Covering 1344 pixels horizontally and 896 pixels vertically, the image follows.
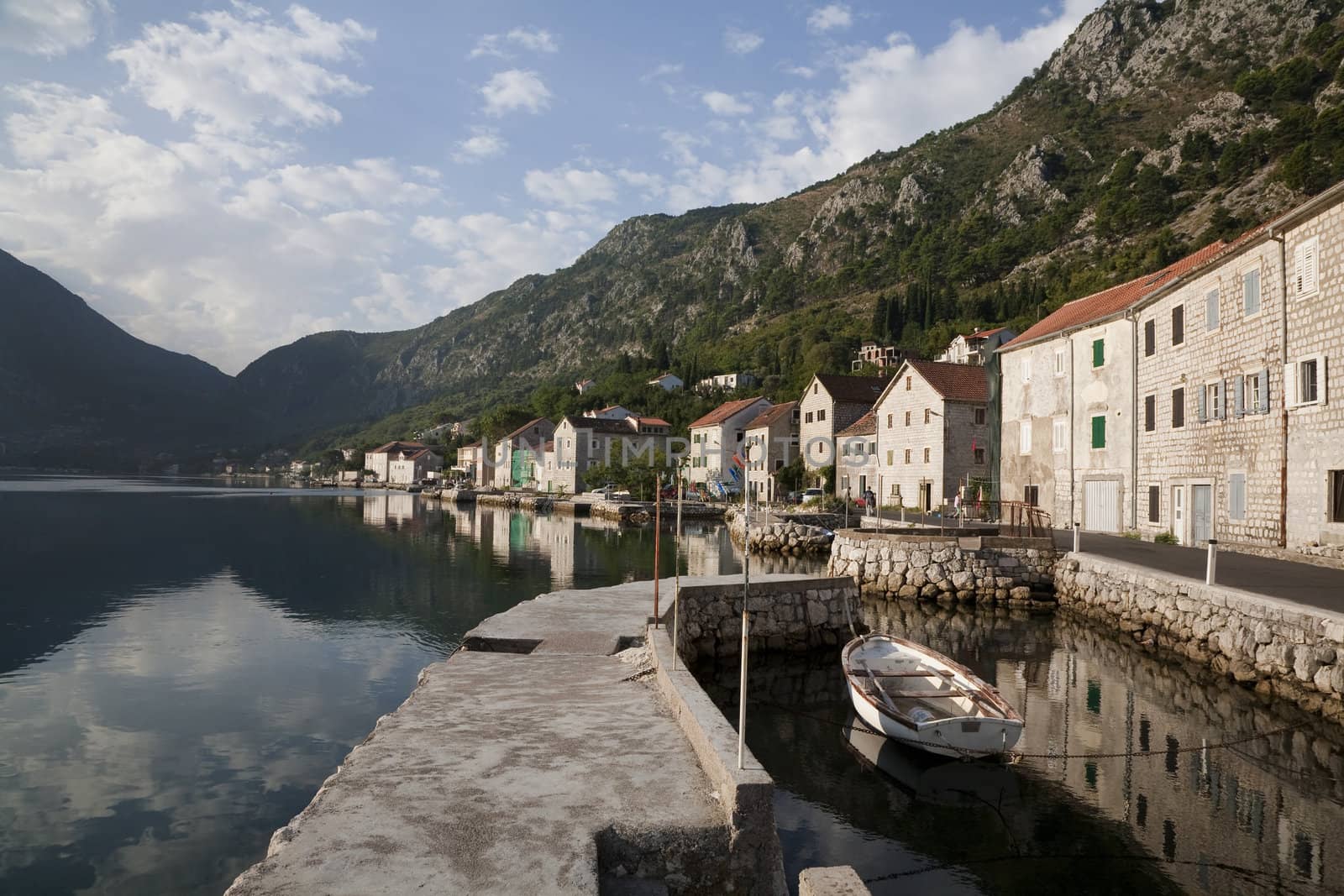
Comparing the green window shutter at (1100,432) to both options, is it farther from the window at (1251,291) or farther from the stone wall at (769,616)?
the stone wall at (769,616)

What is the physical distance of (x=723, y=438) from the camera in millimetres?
84125

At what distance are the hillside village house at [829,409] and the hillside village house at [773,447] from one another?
275 centimetres

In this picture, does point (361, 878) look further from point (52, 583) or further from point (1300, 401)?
point (52, 583)

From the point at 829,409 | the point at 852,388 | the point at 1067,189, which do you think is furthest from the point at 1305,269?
the point at 1067,189

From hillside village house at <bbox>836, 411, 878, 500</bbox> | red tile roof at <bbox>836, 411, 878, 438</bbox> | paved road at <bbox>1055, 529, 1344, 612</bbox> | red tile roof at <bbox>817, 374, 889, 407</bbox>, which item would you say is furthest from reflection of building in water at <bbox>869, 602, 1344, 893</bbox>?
red tile roof at <bbox>817, 374, 889, 407</bbox>

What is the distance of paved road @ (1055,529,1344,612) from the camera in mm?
16984

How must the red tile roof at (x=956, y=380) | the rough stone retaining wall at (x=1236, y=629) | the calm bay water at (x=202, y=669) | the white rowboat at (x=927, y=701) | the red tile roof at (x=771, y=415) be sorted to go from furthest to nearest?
the red tile roof at (x=771, y=415), the red tile roof at (x=956, y=380), the rough stone retaining wall at (x=1236, y=629), the white rowboat at (x=927, y=701), the calm bay water at (x=202, y=669)

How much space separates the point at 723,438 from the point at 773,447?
9329 mm

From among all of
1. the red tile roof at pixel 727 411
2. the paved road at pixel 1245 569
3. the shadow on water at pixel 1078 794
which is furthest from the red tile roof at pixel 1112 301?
the red tile roof at pixel 727 411

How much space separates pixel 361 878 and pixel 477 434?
6403 inches

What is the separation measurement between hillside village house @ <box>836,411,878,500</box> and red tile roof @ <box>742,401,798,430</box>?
1068cm

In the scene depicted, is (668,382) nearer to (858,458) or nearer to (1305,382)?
(858,458)

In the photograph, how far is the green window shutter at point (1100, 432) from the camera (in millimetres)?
34781

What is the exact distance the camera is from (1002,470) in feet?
143
